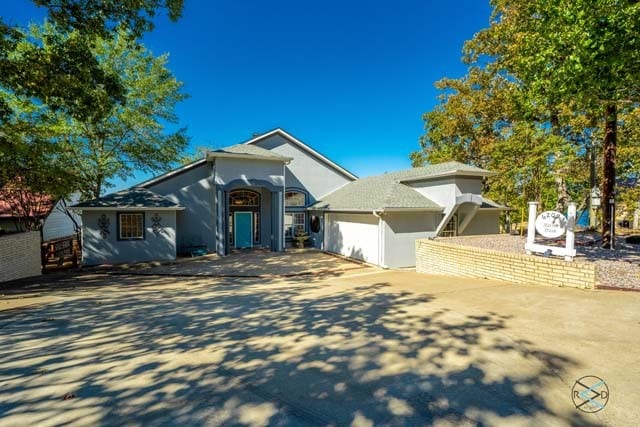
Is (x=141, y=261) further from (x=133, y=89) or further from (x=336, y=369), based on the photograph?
(x=336, y=369)

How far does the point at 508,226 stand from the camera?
927 inches

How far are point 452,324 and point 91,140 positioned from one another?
21.1m

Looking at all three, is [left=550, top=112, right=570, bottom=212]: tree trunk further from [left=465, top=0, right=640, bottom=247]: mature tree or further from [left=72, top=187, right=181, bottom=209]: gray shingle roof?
[left=72, top=187, right=181, bottom=209]: gray shingle roof

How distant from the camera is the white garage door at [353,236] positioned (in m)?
14.5

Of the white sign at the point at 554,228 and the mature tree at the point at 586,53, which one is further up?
the mature tree at the point at 586,53

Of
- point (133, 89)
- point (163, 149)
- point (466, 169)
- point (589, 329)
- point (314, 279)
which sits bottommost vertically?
point (314, 279)

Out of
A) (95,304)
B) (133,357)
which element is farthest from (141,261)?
(133,357)

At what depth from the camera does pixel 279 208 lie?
1748 cm

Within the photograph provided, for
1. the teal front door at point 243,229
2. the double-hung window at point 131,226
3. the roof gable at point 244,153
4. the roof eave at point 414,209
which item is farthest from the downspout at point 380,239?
the double-hung window at point 131,226

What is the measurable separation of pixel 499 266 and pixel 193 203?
15203 mm

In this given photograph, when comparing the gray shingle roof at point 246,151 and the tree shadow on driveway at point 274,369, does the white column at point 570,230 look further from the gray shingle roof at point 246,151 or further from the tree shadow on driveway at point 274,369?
the gray shingle roof at point 246,151

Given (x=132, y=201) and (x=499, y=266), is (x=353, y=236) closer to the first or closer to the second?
(x=499, y=266)

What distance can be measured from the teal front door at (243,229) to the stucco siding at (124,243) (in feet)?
12.8

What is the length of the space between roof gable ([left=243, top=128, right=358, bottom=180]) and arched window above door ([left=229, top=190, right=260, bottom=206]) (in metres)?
3.39
